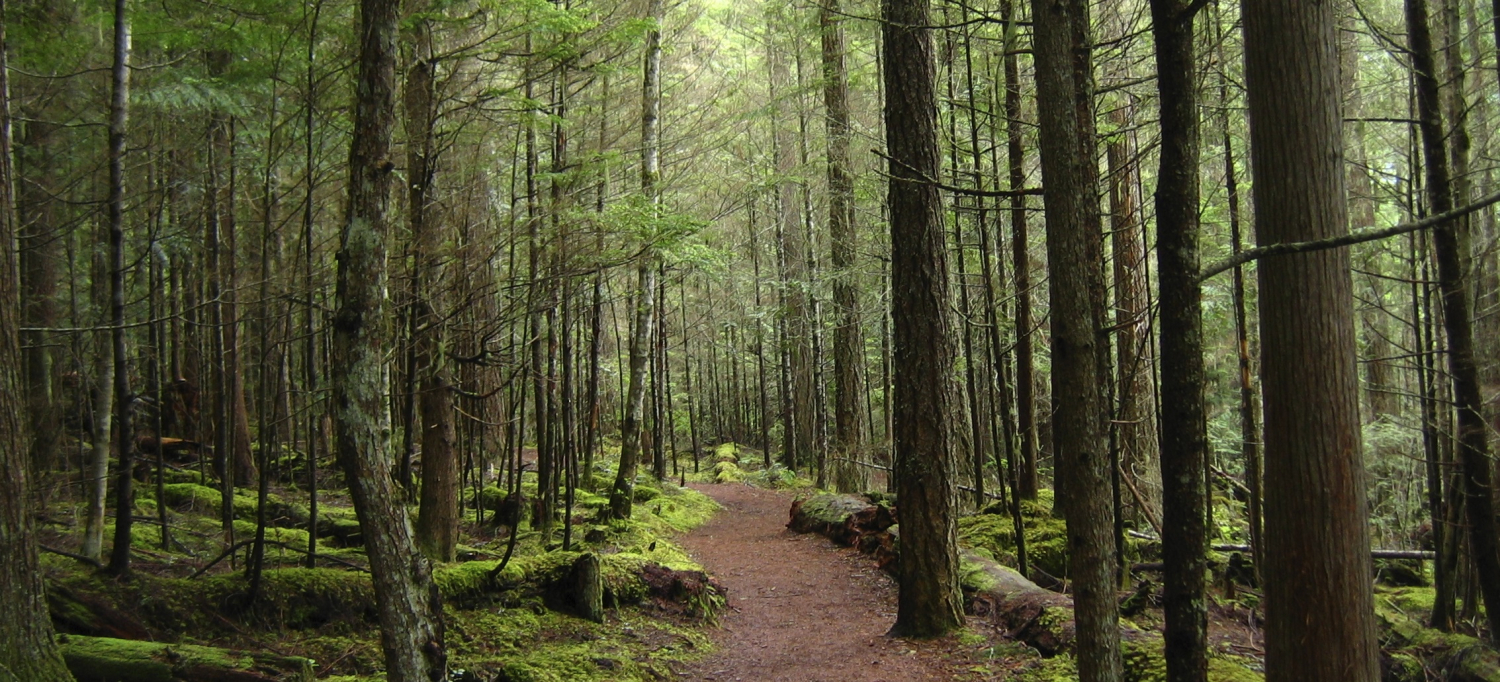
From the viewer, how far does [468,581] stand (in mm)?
7609

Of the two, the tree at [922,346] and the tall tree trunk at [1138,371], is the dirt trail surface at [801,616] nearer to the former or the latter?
the tree at [922,346]

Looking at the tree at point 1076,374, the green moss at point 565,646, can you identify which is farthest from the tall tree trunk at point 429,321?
the tree at point 1076,374

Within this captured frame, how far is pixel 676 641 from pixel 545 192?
23.9ft

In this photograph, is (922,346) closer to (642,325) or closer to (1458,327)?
(1458,327)

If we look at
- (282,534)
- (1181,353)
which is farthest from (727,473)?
(1181,353)

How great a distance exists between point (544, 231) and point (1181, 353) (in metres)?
6.24

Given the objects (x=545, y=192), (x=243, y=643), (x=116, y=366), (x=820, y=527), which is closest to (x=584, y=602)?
(x=243, y=643)

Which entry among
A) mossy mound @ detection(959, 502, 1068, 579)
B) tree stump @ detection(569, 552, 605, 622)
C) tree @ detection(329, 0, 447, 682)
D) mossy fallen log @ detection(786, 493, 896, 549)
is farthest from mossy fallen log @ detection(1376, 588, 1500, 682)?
tree @ detection(329, 0, 447, 682)

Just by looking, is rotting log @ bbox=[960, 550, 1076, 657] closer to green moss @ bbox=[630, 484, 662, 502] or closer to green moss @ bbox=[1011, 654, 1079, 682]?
green moss @ bbox=[1011, 654, 1079, 682]

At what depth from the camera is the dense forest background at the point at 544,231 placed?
21.4 feet

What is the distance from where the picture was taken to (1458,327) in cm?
732

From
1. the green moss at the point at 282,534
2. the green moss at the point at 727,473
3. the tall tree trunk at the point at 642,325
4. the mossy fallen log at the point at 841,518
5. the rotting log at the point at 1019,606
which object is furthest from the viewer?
the green moss at the point at 727,473

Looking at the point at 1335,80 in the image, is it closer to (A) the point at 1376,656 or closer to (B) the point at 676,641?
(A) the point at 1376,656

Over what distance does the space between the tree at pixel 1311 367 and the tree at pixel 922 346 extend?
288 cm
